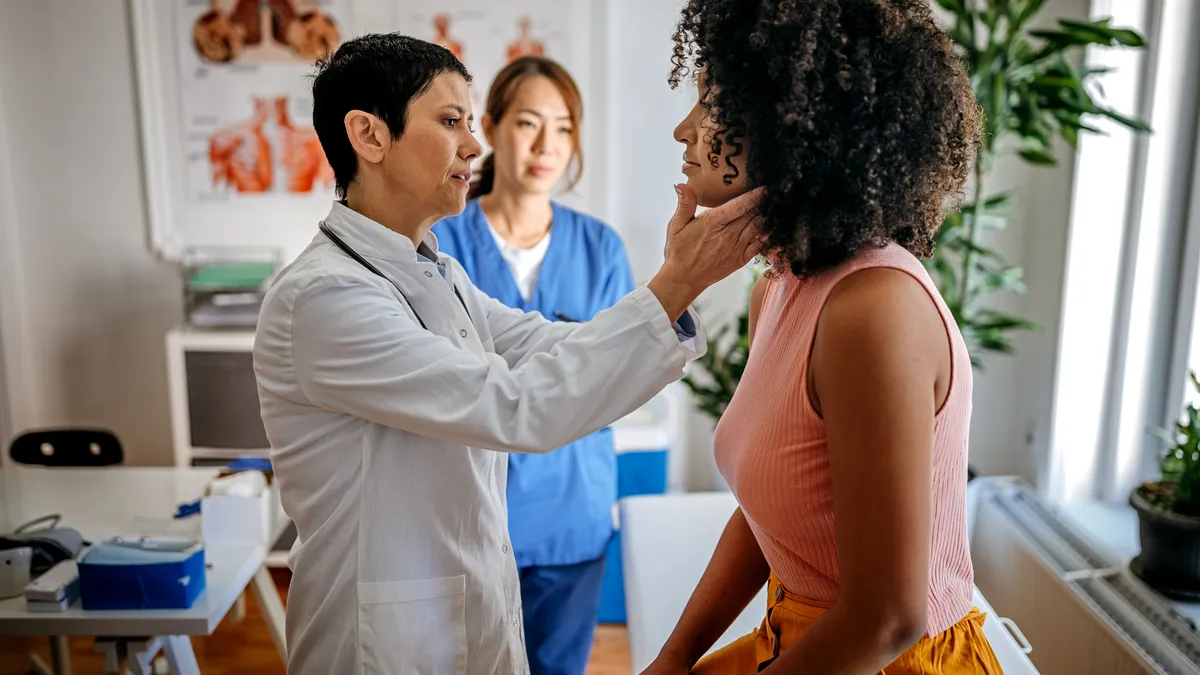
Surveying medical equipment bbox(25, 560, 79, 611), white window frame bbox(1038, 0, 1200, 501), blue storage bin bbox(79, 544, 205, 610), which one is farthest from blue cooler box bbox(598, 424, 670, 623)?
medical equipment bbox(25, 560, 79, 611)

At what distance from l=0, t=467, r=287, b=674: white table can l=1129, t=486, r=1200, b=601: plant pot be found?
164cm

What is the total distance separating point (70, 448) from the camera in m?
2.52

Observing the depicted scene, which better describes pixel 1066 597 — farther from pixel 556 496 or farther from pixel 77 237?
pixel 77 237

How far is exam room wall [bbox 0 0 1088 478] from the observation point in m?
3.24

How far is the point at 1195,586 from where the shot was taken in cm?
171

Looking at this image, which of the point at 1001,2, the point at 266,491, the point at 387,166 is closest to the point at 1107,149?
the point at 1001,2

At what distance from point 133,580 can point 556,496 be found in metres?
0.80

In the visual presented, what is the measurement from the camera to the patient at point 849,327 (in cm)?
88

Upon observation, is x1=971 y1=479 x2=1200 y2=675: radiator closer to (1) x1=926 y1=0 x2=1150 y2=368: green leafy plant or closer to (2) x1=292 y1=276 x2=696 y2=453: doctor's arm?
(1) x1=926 y1=0 x2=1150 y2=368: green leafy plant

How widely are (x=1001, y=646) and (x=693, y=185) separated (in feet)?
2.76

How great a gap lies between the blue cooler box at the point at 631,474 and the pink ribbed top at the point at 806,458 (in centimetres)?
172

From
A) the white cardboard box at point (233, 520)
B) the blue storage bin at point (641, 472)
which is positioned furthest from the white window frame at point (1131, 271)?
the white cardboard box at point (233, 520)

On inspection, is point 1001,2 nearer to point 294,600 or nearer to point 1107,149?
point 1107,149

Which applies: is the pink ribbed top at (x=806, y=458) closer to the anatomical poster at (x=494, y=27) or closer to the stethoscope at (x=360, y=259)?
the stethoscope at (x=360, y=259)
